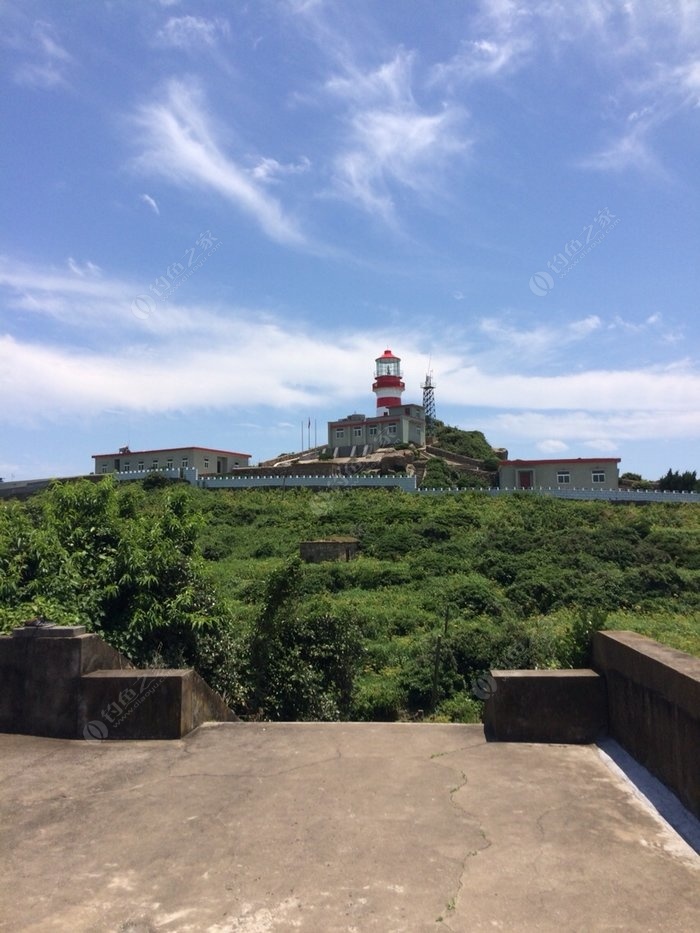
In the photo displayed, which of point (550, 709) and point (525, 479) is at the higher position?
point (525, 479)

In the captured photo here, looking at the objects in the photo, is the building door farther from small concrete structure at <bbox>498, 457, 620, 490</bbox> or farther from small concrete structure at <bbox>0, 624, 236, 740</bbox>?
small concrete structure at <bbox>0, 624, 236, 740</bbox>

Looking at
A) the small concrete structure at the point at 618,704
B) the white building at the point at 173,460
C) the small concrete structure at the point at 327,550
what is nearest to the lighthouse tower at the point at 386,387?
the white building at the point at 173,460

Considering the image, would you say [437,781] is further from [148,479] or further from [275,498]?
[148,479]

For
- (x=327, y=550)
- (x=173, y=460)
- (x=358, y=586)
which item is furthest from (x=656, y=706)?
(x=173, y=460)

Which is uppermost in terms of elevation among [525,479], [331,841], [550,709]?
[525,479]

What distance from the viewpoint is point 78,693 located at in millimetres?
4734

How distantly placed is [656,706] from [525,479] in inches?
1608

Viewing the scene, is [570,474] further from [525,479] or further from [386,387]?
[386,387]

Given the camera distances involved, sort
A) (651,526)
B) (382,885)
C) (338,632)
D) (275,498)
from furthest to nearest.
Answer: (275,498), (651,526), (338,632), (382,885)

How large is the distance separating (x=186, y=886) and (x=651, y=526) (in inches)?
1247

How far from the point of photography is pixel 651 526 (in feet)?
101

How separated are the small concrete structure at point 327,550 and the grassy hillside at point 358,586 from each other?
91 cm

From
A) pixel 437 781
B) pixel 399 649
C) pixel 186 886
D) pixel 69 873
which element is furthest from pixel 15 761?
pixel 399 649

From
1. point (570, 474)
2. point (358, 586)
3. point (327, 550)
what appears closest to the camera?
point (358, 586)
